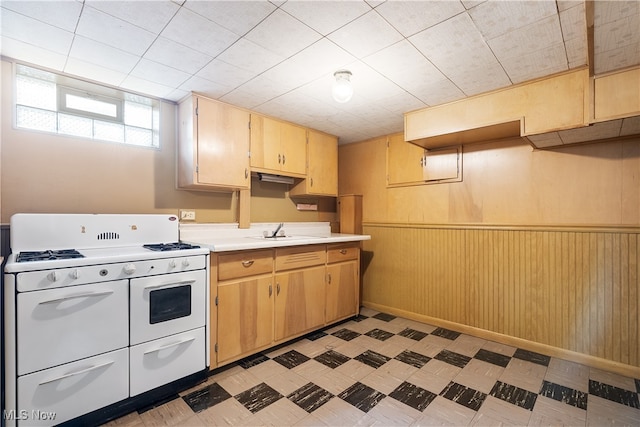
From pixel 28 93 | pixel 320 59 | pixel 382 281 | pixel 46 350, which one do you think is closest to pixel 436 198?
pixel 382 281

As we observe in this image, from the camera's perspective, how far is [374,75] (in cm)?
220

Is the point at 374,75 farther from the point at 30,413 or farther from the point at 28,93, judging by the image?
the point at 30,413

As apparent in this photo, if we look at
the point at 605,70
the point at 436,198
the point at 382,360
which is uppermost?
the point at 605,70

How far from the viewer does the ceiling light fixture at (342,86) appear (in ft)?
6.97

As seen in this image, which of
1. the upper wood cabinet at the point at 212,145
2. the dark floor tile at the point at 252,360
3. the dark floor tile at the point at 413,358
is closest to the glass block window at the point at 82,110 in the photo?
the upper wood cabinet at the point at 212,145

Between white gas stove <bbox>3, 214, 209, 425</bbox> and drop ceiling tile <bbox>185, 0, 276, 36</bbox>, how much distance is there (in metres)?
1.41

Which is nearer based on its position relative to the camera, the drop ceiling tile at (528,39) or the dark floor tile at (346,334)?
the drop ceiling tile at (528,39)

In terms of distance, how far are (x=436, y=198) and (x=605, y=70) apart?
5.43ft

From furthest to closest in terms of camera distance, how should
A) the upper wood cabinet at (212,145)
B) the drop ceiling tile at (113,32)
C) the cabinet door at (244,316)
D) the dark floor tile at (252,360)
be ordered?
the upper wood cabinet at (212,145), the dark floor tile at (252,360), the cabinet door at (244,316), the drop ceiling tile at (113,32)

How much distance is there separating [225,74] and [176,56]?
34 centimetres

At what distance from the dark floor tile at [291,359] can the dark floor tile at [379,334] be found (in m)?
0.79

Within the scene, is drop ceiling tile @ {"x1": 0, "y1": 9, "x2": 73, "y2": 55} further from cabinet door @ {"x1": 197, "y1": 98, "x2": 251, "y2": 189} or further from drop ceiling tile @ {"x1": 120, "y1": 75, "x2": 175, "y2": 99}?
cabinet door @ {"x1": 197, "y1": 98, "x2": 251, "y2": 189}

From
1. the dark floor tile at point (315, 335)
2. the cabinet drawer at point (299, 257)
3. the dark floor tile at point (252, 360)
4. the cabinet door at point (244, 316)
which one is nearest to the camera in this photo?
the cabinet door at point (244, 316)

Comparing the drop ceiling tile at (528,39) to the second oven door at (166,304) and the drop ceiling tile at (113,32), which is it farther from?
the second oven door at (166,304)
